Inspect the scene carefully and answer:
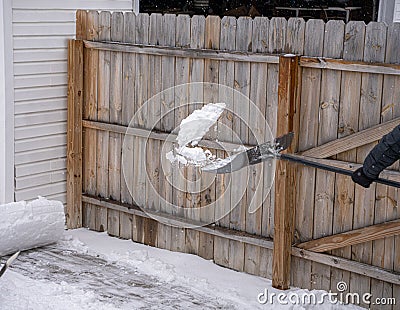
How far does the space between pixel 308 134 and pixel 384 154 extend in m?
1.27

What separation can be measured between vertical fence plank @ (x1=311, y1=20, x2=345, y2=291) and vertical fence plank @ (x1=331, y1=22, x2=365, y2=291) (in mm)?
49

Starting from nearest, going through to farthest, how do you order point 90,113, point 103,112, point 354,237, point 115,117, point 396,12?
1. point 354,237
2. point 115,117
3. point 103,112
4. point 90,113
5. point 396,12

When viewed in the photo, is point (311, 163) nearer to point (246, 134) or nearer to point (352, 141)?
point (352, 141)

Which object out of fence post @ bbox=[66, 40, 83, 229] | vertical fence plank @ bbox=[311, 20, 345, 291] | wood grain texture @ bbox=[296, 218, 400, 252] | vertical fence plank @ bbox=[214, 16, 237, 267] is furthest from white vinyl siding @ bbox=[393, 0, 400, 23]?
wood grain texture @ bbox=[296, 218, 400, 252]

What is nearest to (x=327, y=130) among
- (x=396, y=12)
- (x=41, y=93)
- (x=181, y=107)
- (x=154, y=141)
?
(x=181, y=107)

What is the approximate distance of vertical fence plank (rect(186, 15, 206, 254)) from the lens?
21.8ft

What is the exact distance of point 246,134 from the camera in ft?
21.0

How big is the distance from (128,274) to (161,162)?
118 centimetres

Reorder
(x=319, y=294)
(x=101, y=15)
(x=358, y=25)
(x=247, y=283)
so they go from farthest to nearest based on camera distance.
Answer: (x=101, y=15) < (x=247, y=283) < (x=319, y=294) < (x=358, y=25)

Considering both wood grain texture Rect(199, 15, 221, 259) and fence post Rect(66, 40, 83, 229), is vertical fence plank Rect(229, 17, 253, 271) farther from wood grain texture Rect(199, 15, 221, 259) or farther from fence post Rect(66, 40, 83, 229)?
fence post Rect(66, 40, 83, 229)

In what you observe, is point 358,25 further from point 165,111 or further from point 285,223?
point 165,111

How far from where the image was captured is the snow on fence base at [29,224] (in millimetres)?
6734

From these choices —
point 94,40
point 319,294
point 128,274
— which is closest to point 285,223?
point 319,294

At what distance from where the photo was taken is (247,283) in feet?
20.9
